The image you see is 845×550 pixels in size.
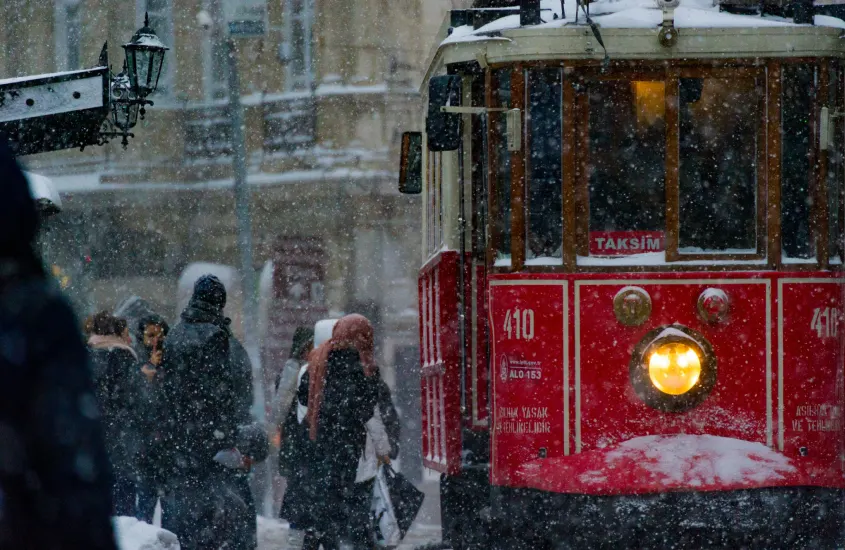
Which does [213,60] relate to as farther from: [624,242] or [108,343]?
[624,242]

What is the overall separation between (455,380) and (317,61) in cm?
1564

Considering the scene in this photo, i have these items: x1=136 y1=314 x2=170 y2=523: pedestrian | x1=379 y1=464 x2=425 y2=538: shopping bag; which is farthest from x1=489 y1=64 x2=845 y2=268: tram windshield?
x1=379 y1=464 x2=425 y2=538: shopping bag

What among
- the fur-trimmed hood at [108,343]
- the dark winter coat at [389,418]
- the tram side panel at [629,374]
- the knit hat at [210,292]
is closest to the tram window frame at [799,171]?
the tram side panel at [629,374]

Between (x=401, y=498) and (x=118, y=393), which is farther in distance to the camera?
(x=401, y=498)

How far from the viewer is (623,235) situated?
Answer: 711 cm

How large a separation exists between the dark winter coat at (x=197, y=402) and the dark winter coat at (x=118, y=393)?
6.35 feet

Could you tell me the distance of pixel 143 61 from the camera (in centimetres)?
1101

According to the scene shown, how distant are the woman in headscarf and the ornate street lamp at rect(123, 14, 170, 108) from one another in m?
3.26

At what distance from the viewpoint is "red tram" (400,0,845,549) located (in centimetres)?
676

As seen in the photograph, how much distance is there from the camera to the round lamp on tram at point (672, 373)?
22.2ft

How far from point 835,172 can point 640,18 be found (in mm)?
1226

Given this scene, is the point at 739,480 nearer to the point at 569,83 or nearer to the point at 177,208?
the point at 569,83

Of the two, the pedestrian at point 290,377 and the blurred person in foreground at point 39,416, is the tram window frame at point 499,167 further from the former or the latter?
the blurred person in foreground at point 39,416

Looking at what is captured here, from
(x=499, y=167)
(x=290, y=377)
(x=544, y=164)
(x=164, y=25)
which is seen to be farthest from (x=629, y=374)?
(x=164, y=25)
